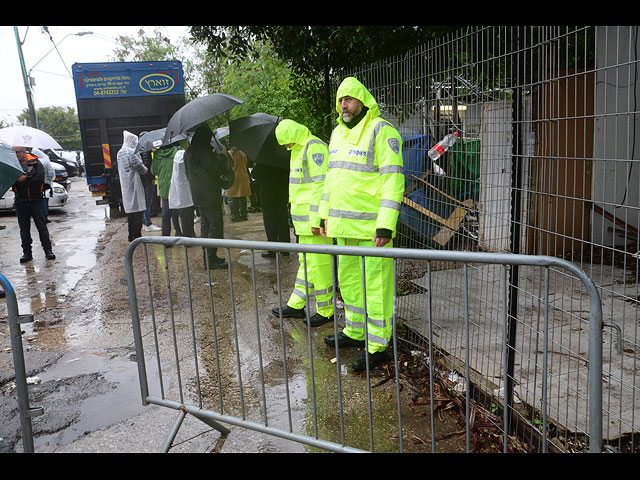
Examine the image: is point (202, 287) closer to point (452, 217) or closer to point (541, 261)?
point (452, 217)

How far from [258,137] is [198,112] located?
30.7 inches

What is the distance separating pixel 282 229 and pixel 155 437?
4.77 m

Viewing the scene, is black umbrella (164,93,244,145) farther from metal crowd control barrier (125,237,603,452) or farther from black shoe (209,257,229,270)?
metal crowd control barrier (125,237,603,452)

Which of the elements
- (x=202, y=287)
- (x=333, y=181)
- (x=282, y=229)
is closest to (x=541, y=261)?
Result: (x=333, y=181)

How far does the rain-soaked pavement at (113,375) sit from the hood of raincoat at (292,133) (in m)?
1.75

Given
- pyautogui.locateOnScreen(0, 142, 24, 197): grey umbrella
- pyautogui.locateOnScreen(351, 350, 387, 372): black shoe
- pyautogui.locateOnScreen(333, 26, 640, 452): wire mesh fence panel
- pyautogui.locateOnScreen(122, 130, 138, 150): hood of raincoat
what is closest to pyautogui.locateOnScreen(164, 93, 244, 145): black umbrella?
pyautogui.locateOnScreen(333, 26, 640, 452): wire mesh fence panel

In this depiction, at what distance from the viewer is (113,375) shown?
450 centimetres

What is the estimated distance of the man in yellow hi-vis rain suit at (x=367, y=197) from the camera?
4.02m

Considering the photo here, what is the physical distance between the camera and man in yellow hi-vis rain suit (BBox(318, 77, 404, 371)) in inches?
158

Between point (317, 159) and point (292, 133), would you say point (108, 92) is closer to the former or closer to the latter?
point (292, 133)

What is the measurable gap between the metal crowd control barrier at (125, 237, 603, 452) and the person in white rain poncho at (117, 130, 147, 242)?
11.9 feet

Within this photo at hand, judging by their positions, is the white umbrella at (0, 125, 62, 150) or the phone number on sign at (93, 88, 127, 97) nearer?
the white umbrella at (0, 125, 62, 150)

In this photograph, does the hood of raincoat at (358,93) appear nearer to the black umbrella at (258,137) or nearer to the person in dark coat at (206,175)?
the black umbrella at (258,137)

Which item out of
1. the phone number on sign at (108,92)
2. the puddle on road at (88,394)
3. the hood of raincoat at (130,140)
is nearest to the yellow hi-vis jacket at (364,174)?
the puddle on road at (88,394)
